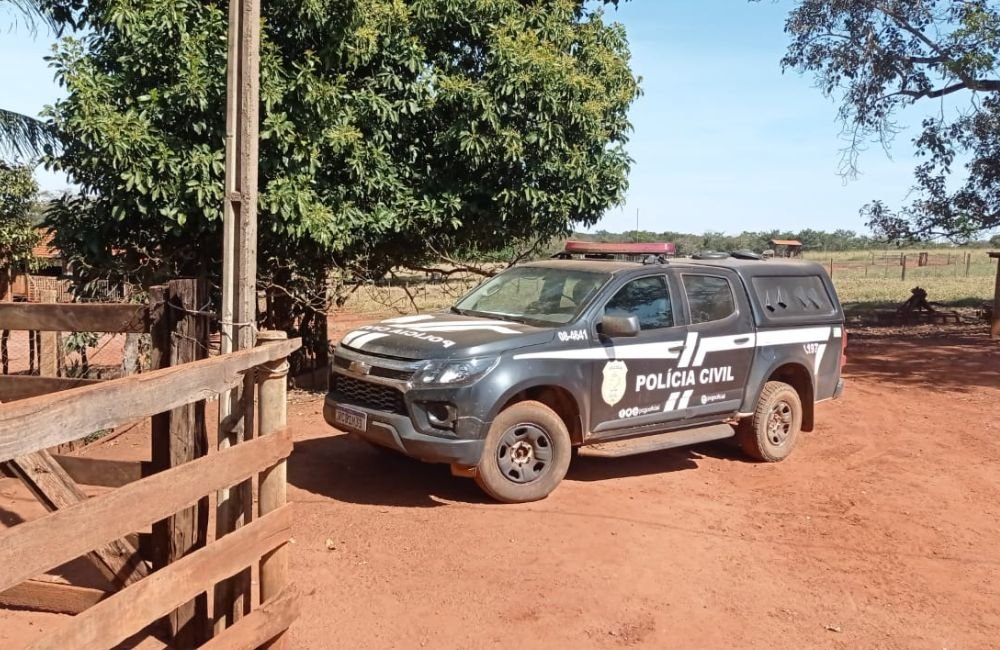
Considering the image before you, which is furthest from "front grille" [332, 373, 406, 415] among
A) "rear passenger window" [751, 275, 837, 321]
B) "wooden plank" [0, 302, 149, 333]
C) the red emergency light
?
"rear passenger window" [751, 275, 837, 321]

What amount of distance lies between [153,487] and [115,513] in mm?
192

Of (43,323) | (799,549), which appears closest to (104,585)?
(43,323)

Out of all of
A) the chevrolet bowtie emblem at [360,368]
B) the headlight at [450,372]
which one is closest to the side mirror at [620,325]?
the headlight at [450,372]

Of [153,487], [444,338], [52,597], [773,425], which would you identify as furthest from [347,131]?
[153,487]

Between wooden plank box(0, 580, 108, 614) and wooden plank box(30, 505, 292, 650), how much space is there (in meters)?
0.82

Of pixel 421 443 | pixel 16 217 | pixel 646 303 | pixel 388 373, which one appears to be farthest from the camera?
pixel 16 217

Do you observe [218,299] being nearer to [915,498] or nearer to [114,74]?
[114,74]

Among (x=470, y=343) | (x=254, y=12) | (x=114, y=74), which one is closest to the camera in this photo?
(x=254, y=12)

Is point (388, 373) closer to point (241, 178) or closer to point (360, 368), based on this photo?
point (360, 368)

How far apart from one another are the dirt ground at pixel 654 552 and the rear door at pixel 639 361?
62 cm

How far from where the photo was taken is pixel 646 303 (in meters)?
7.02

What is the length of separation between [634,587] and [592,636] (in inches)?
27.3

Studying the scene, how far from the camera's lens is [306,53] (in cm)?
819

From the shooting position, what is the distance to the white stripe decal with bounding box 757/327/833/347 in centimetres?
766
